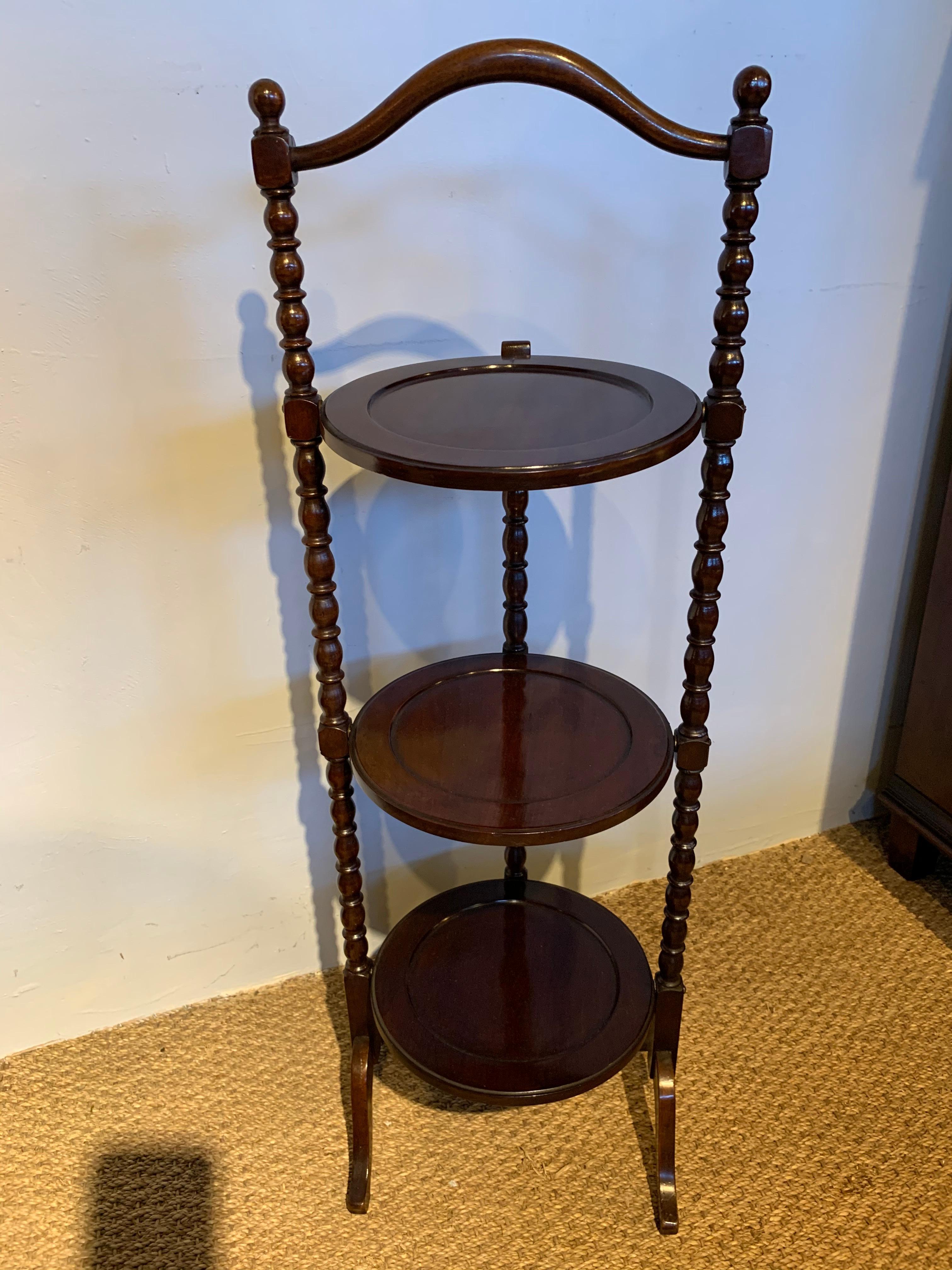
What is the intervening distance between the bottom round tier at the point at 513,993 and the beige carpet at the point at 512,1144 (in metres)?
0.25

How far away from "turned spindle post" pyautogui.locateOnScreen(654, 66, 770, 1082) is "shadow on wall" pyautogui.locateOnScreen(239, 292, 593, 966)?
16.2 inches

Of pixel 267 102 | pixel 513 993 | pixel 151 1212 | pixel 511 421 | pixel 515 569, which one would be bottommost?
pixel 151 1212

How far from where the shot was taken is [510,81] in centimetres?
77

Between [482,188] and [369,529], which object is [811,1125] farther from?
[482,188]

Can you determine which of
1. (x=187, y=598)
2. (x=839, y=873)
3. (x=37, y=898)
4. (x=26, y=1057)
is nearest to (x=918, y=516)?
(x=839, y=873)

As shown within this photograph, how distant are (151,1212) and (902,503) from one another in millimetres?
1540

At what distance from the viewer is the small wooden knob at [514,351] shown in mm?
1126

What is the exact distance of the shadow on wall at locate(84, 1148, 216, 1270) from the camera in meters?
1.21

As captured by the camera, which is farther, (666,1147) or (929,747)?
(929,747)

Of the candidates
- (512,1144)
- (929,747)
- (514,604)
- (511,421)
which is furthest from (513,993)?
(929,747)

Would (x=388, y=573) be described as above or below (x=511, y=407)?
below

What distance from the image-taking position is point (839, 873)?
177 centimetres

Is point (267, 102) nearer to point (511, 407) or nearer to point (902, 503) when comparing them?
point (511, 407)

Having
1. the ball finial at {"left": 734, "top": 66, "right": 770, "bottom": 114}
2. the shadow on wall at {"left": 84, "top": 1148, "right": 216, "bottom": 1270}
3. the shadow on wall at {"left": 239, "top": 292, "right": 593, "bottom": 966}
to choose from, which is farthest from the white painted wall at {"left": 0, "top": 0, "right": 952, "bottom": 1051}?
the ball finial at {"left": 734, "top": 66, "right": 770, "bottom": 114}
